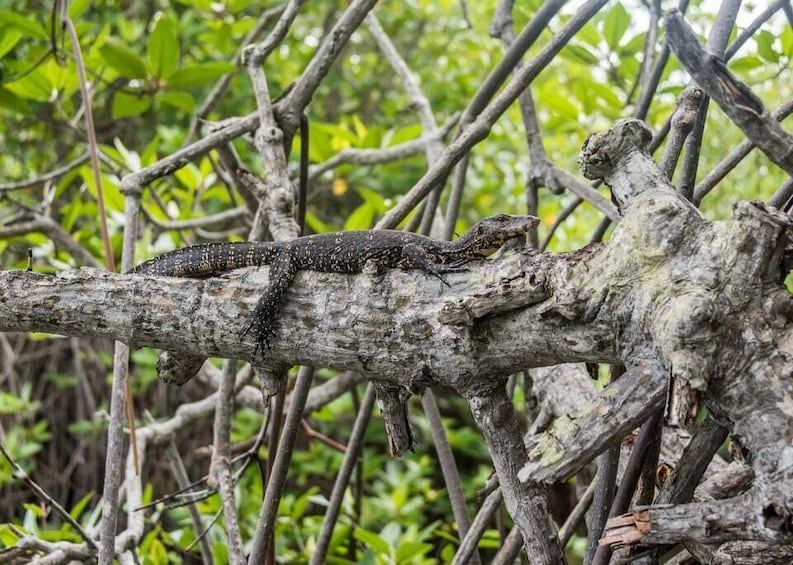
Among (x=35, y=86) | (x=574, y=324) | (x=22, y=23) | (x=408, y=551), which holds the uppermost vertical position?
(x=22, y=23)

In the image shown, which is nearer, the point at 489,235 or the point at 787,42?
the point at 489,235

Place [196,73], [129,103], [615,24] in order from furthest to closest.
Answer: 1. [129,103]
2. [196,73]
3. [615,24]

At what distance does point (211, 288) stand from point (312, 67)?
1223 mm

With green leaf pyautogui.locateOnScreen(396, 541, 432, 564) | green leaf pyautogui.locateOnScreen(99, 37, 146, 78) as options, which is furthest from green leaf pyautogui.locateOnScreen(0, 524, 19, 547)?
green leaf pyautogui.locateOnScreen(99, 37, 146, 78)

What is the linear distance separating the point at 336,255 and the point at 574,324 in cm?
91

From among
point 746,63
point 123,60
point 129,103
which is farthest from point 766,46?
point 129,103

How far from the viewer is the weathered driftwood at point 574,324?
1.41 metres

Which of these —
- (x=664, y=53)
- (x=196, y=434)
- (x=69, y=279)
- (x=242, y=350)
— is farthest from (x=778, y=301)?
(x=196, y=434)

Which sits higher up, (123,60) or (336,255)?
(123,60)

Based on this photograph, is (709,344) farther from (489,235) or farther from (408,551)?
(408,551)

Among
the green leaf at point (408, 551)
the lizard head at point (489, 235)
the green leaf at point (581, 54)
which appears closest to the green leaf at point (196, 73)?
the green leaf at point (581, 54)

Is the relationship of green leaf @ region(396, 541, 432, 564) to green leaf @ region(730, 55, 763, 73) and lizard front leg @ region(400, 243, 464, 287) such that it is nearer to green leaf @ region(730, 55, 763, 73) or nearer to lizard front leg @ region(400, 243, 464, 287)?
lizard front leg @ region(400, 243, 464, 287)

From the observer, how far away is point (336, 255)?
7.64 feet

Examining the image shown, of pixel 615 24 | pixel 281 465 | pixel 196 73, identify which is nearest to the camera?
pixel 281 465
